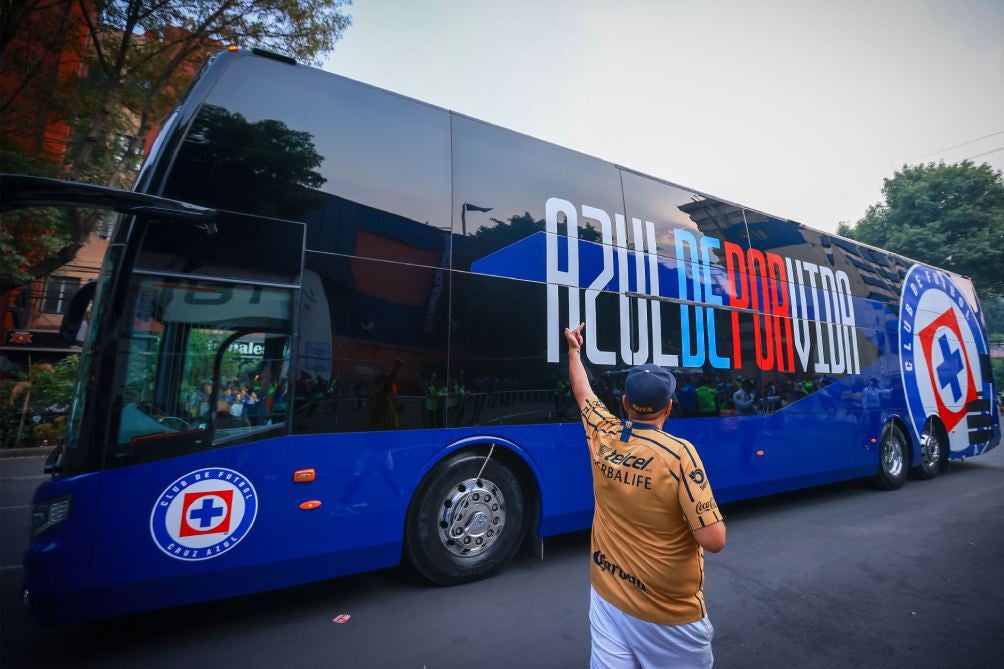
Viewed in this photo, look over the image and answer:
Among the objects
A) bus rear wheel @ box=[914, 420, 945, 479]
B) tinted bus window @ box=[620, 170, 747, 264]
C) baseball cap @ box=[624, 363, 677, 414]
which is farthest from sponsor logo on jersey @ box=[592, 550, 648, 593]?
bus rear wheel @ box=[914, 420, 945, 479]

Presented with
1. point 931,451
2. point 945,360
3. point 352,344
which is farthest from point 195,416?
point 945,360

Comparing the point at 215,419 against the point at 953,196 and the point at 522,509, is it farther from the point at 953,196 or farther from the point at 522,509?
the point at 953,196

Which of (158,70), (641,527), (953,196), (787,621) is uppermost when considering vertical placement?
(953,196)

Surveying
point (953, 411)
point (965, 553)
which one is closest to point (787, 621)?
point (965, 553)

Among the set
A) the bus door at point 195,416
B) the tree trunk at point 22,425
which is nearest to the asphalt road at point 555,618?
the bus door at point 195,416

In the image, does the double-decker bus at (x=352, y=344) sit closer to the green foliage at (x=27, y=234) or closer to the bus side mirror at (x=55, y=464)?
the bus side mirror at (x=55, y=464)

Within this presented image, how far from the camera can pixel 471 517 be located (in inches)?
154

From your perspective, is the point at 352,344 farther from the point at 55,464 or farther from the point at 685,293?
the point at 685,293

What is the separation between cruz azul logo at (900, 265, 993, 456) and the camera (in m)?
8.41

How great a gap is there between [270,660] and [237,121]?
3504 mm

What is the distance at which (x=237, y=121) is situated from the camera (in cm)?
326

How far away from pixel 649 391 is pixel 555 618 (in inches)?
97.2

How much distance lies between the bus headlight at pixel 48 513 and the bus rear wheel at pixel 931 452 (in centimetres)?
1177

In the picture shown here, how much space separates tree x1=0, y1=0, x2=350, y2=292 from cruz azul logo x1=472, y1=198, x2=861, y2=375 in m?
8.30
